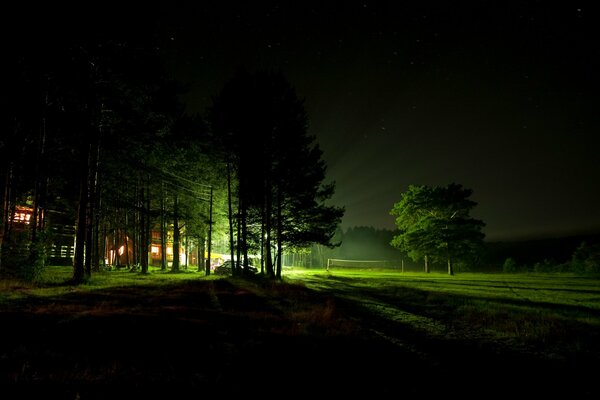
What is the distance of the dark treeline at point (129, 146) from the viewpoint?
614 inches

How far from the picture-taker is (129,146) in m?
23.1

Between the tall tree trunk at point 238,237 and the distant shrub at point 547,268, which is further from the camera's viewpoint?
the distant shrub at point 547,268

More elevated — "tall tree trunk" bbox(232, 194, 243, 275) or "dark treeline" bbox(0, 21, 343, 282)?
"dark treeline" bbox(0, 21, 343, 282)

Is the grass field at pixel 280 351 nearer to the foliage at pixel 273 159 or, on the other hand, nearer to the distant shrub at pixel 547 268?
the foliage at pixel 273 159

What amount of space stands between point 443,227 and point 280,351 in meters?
37.8

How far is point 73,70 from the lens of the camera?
15.7 meters

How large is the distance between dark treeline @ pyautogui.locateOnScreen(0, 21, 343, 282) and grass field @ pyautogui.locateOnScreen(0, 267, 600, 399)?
1065 cm

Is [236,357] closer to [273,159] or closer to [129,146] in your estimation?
[273,159]

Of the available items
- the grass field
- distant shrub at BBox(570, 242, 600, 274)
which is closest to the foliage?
the grass field

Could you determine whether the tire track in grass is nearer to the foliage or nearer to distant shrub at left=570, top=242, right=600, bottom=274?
the foliage

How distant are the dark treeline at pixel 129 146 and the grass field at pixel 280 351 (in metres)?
10.6

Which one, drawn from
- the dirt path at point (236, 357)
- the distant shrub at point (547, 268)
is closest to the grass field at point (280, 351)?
the dirt path at point (236, 357)

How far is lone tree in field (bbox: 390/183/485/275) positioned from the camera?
125ft

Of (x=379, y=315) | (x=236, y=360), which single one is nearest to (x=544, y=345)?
(x=379, y=315)
